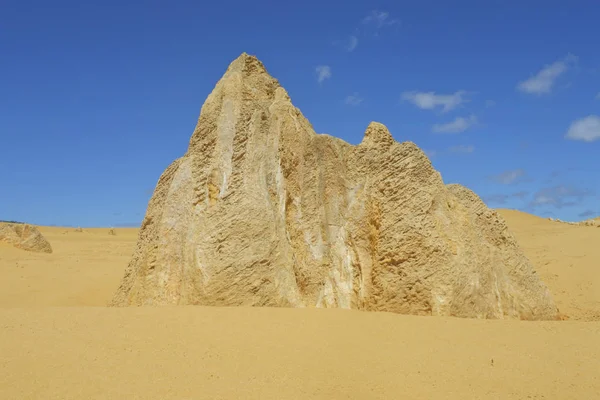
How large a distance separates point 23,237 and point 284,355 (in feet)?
51.2

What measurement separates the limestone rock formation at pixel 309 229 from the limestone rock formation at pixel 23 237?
1165 centimetres

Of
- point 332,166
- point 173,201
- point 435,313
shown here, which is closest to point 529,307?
point 435,313

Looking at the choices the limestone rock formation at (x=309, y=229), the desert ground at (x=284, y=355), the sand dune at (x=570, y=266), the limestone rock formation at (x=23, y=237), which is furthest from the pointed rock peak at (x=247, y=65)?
the limestone rock formation at (x=23, y=237)

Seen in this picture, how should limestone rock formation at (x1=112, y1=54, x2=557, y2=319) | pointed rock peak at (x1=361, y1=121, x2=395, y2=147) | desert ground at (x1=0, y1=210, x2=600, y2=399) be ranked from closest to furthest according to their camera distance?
1. desert ground at (x1=0, y1=210, x2=600, y2=399)
2. limestone rock formation at (x1=112, y1=54, x2=557, y2=319)
3. pointed rock peak at (x1=361, y1=121, x2=395, y2=147)

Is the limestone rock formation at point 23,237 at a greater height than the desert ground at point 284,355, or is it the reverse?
the limestone rock formation at point 23,237

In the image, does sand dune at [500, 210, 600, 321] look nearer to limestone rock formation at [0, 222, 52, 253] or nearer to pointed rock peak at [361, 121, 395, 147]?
pointed rock peak at [361, 121, 395, 147]

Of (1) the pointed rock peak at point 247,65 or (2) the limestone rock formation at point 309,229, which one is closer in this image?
(2) the limestone rock formation at point 309,229

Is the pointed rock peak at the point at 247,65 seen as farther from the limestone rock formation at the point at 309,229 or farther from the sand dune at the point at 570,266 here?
the sand dune at the point at 570,266

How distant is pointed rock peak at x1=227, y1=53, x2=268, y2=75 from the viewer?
7145 mm

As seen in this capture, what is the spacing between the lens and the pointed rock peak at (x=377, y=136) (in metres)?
6.59

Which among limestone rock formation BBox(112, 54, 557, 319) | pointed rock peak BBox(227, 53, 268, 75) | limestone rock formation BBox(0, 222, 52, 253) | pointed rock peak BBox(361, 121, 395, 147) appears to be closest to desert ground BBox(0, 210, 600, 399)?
limestone rock formation BBox(112, 54, 557, 319)

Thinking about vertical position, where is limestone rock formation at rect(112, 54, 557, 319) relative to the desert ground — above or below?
above

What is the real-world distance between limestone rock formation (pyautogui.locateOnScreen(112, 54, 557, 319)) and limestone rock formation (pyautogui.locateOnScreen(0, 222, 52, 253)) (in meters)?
11.7

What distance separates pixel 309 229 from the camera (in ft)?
21.0
